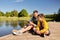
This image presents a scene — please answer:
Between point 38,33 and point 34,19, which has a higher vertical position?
point 34,19

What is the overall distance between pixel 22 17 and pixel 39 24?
78.4 meters

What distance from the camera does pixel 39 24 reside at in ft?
19.0

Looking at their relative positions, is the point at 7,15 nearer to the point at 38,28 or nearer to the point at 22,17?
the point at 22,17

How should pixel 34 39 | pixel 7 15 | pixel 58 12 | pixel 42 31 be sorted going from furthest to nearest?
pixel 7 15 < pixel 58 12 < pixel 42 31 < pixel 34 39

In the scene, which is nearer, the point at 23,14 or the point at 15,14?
the point at 15,14

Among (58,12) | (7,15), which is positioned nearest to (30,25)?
(58,12)

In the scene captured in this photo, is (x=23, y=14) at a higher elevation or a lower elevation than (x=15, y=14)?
lower

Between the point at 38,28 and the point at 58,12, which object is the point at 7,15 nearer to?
the point at 58,12

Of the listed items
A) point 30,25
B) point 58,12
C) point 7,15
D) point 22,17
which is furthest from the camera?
point 22,17

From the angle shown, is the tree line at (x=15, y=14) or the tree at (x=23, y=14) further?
the tree at (x=23, y=14)

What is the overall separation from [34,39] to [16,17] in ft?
259

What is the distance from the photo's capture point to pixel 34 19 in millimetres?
6621

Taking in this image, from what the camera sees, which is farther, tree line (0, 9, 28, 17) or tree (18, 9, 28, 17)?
tree (18, 9, 28, 17)

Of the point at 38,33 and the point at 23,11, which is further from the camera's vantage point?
the point at 23,11
